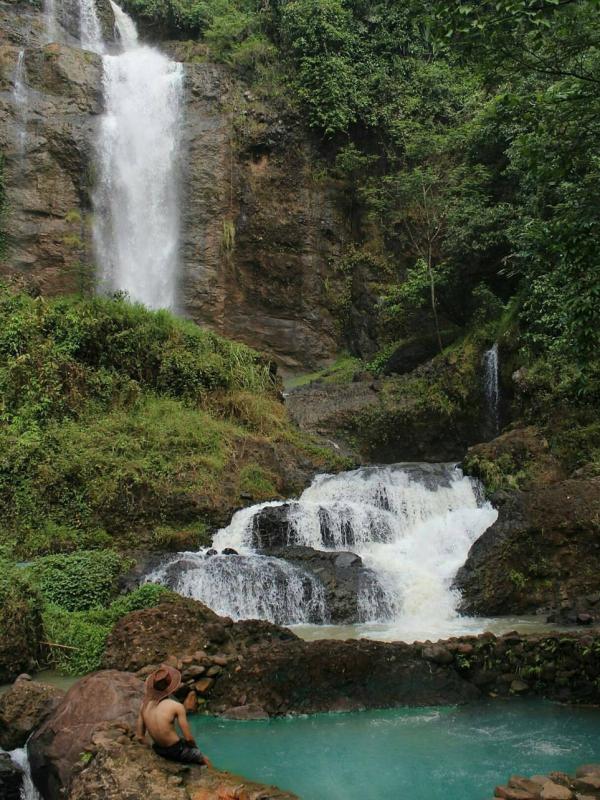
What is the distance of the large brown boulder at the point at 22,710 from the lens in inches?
247

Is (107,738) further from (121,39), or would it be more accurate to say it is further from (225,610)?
(121,39)

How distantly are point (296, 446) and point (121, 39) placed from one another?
2054 centimetres

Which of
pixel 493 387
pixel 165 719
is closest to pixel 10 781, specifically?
pixel 165 719

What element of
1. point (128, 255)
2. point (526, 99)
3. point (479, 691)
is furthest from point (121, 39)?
point (479, 691)

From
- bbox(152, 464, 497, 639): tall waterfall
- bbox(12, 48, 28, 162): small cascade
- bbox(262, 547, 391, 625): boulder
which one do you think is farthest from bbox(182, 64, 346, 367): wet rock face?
bbox(262, 547, 391, 625): boulder

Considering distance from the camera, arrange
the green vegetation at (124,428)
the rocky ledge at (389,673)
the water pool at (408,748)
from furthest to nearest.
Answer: the green vegetation at (124,428) → the rocky ledge at (389,673) → the water pool at (408,748)

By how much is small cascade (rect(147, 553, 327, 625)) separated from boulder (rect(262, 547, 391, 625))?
17 centimetres

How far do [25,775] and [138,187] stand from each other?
70.1 ft

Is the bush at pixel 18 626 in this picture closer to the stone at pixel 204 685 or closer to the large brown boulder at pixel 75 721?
the stone at pixel 204 685

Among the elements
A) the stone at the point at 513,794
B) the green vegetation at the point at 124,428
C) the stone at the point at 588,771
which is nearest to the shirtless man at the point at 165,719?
the stone at the point at 513,794

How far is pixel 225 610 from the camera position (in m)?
10.6

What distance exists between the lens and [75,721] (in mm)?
5777

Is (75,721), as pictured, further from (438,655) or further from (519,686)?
(519,686)

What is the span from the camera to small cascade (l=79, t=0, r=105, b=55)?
27.1 metres
